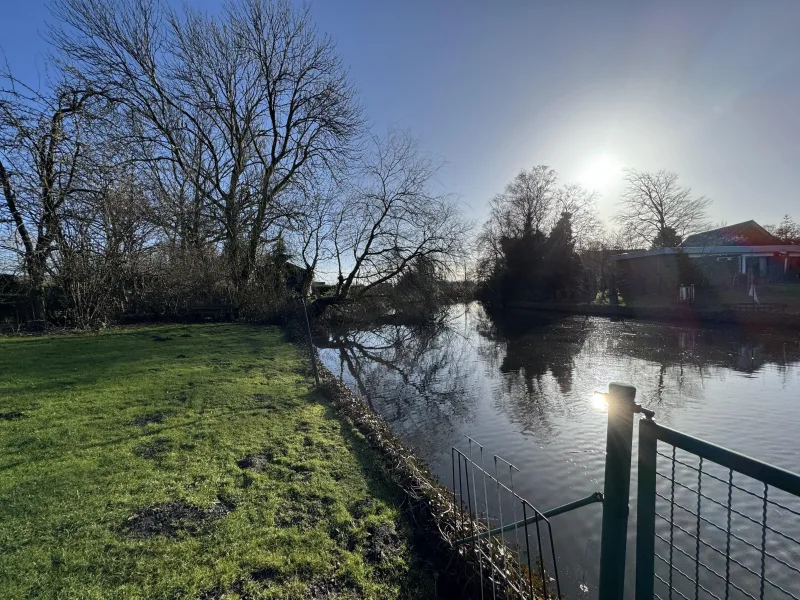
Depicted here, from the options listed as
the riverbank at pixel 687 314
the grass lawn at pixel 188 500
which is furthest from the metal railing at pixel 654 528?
the riverbank at pixel 687 314

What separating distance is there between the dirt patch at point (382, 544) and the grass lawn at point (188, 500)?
0.03 ft

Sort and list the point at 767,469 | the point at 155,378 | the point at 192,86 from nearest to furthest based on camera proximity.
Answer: the point at 767,469 < the point at 155,378 < the point at 192,86

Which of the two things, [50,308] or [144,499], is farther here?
[50,308]

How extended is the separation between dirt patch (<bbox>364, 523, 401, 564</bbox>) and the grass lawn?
10 millimetres

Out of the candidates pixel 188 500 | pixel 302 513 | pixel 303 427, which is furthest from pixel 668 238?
pixel 188 500

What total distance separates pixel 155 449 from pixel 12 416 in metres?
2.06

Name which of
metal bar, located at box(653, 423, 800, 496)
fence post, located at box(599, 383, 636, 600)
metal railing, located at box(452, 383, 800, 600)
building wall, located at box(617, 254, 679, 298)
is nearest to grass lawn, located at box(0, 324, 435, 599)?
metal railing, located at box(452, 383, 800, 600)

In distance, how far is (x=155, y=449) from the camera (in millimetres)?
3830

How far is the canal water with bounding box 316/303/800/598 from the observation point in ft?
14.9

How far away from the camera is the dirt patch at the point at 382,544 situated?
258 centimetres

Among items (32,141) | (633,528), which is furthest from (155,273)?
(633,528)

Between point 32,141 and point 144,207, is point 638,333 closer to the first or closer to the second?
point 144,207

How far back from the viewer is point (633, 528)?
349 centimetres

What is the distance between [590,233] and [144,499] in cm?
3458
